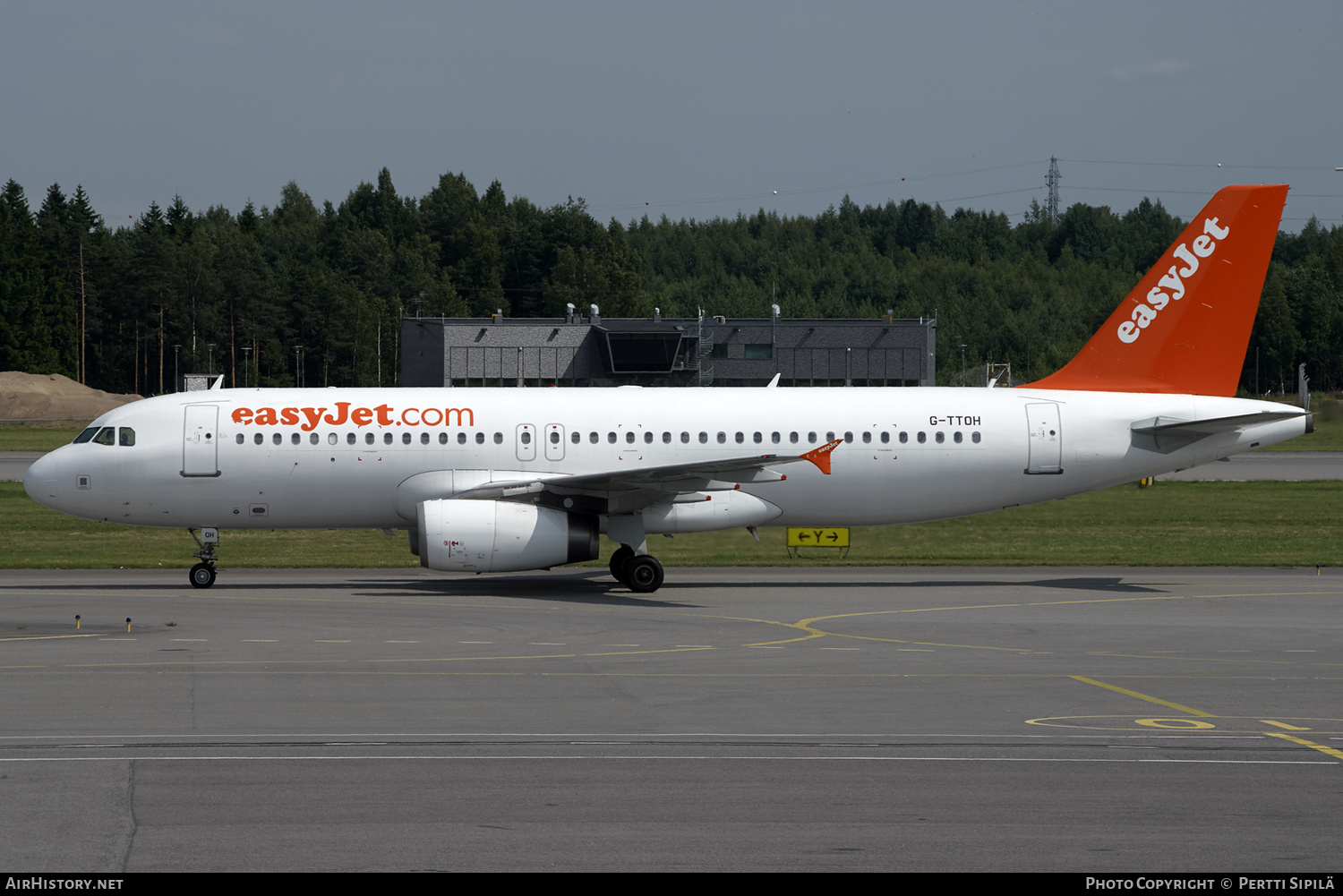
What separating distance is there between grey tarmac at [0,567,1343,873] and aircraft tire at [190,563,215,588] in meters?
1.67

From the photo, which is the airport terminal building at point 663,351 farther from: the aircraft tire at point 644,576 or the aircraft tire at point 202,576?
the aircraft tire at point 644,576

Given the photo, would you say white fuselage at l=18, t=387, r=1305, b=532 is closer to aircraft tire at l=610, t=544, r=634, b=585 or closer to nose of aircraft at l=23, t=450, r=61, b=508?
nose of aircraft at l=23, t=450, r=61, b=508

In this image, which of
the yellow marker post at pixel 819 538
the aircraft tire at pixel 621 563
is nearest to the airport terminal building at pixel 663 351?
the yellow marker post at pixel 819 538

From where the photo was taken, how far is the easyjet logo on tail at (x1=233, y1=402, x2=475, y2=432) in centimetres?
2920

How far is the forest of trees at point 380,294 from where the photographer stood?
5615 inches

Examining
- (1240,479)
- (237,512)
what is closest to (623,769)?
(237,512)

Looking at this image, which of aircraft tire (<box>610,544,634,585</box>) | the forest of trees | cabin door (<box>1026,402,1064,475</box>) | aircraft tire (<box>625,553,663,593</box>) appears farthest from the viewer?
the forest of trees

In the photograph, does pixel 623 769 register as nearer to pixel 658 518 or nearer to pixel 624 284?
pixel 658 518

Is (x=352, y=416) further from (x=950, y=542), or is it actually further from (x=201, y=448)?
(x=950, y=542)

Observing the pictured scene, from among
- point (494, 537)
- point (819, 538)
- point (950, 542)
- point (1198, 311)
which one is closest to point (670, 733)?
point (494, 537)

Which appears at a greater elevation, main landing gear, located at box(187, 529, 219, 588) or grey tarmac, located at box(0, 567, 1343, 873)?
main landing gear, located at box(187, 529, 219, 588)

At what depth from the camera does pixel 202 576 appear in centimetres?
2889

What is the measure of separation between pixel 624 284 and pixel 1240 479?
117 metres

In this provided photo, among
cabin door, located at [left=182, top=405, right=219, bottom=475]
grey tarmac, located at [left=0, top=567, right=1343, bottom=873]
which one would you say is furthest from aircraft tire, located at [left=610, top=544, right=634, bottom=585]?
cabin door, located at [left=182, top=405, right=219, bottom=475]
